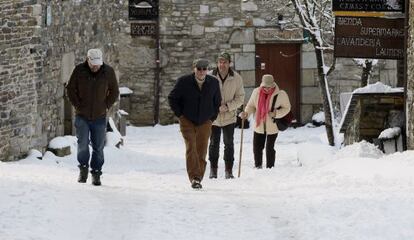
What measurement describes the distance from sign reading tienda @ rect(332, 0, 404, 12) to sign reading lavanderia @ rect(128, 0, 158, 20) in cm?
1212

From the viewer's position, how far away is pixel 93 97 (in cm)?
1034

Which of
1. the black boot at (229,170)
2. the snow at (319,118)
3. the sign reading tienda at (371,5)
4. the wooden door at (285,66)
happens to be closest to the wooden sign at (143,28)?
the wooden door at (285,66)

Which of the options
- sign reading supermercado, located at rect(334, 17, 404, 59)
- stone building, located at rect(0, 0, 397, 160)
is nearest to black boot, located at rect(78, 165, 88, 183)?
sign reading supermercado, located at rect(334, 17, 404, 59)

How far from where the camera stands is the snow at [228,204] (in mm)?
7410

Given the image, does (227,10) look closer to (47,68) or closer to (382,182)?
(47,68)

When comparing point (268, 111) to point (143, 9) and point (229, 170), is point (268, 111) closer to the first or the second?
point (229, 170)

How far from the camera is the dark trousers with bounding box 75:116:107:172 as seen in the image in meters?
10.4

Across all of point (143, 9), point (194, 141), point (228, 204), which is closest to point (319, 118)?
point (143, 9)

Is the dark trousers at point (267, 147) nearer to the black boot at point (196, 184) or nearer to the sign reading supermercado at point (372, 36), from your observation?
the sign reading supermercado at point (372, 36)

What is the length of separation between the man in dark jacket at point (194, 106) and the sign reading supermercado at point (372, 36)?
2.20 metres

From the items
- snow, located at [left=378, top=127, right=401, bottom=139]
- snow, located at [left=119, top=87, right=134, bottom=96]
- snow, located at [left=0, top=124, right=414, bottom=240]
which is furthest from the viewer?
snow, located at [left=119, top=87, right=134, bottom=96]

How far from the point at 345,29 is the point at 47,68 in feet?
17.6

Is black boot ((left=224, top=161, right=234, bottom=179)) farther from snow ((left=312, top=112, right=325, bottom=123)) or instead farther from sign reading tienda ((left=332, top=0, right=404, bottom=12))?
snow ((left=312, top=112, right=325, bottom=123))

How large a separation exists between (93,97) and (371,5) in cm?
367
